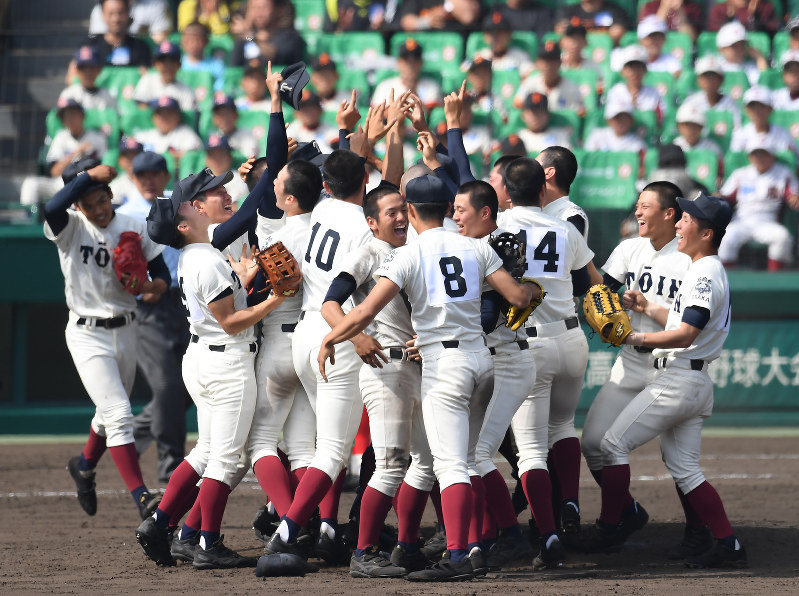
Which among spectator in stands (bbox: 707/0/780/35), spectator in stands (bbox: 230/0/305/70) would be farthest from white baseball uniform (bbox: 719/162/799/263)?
spectator in stands (bbox: 230/0/305/70)

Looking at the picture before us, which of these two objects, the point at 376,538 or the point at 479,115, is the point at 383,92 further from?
the point at 376,538

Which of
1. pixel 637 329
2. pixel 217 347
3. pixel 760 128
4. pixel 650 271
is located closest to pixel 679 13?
pixel 760 128

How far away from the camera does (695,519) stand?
6020 mm

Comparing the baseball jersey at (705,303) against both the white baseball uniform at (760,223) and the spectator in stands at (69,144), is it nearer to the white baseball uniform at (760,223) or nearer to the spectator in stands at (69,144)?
the white baseball uniform at (760,223)

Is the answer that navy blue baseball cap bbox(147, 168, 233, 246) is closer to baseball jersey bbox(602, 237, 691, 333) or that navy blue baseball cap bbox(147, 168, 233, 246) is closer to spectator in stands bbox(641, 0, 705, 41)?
baseball jersey bbox(602, 237, 691, 333)

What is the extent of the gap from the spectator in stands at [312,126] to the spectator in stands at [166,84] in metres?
1.33

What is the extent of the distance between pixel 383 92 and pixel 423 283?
7058 mm

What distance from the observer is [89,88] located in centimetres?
1201

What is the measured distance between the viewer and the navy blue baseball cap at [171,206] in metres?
5.64

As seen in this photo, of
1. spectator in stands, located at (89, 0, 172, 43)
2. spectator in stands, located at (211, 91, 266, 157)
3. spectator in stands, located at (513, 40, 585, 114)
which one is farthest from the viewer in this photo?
spectator in stands, located at (89, 0, 172, 43)

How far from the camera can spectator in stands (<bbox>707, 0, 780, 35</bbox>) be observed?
13.1m

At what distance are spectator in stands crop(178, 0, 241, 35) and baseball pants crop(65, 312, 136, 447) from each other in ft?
23.6

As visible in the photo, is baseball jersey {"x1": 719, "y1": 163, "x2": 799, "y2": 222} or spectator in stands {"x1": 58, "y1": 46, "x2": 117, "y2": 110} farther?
spectator in stands {"x1": 58, "y1": 46, "x2": 117, "y2": 110}

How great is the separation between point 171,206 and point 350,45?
764cm
